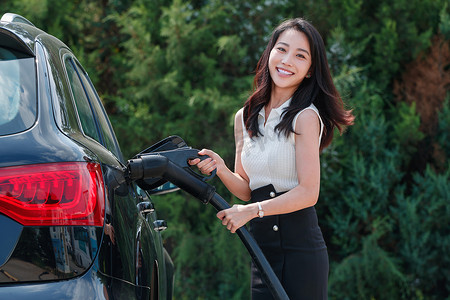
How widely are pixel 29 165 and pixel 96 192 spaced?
0.65ft

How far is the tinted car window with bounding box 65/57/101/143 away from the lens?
2.32 m

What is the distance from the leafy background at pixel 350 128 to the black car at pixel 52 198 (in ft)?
12.6

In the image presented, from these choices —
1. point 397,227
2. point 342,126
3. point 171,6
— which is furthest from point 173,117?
point 342,126

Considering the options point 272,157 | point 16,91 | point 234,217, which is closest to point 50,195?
point 16,91

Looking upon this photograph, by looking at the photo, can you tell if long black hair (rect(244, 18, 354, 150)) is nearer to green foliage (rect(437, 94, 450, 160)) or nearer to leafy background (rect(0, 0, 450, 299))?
leafy background (rect(0, 0, 450, 299))

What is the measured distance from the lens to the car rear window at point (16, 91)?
1.75 m

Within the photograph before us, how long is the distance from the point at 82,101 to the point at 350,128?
151 inches

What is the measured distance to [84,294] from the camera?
163 cm

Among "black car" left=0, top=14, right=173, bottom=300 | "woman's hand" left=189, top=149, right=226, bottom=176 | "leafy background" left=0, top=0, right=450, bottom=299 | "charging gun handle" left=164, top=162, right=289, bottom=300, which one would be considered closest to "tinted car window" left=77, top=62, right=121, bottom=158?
"woman's hand" left=189, top=149, right=226, bottom=176

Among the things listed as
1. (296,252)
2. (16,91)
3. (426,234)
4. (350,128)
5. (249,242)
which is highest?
(16,91)

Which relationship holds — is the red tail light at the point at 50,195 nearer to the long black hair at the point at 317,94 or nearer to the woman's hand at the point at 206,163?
the woman's hand at the point at 206,163

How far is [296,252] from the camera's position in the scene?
2.54m

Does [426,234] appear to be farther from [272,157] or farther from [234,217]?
[234,217]

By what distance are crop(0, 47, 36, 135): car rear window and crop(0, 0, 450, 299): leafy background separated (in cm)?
381
